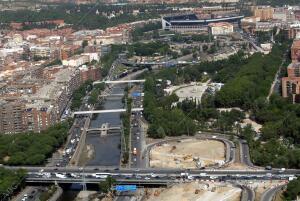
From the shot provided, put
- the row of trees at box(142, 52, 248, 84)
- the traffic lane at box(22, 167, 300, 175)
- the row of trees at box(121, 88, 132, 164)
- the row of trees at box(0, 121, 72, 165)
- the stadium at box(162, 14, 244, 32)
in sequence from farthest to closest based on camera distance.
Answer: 1. the stadium at box(162, 14, 244, 32)
2. the row of trees at box(142, 52, 248, 84)
3. the row of trees at box(121, 88, 132, 164)
4. the row of trees at box(0, 121, 72, 165)
5. the traffic lane at box(22, 167, 300, 175)

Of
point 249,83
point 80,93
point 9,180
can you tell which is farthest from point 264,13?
point 9,180

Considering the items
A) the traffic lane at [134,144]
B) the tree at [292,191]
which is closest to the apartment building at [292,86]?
the traffic lane at [134,144]

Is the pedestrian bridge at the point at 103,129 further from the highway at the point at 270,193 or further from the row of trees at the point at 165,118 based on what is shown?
the highway at the point at 270,193

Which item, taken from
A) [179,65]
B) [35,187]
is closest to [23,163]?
[35,187]

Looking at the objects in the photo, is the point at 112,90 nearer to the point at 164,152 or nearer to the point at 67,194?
the point at 164,152

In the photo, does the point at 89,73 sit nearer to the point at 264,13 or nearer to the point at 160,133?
the point at 160,133

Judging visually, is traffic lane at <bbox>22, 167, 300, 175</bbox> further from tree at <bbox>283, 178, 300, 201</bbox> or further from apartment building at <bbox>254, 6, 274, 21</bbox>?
apartment building at <bbox>254, 6, 274, 21</bbox>

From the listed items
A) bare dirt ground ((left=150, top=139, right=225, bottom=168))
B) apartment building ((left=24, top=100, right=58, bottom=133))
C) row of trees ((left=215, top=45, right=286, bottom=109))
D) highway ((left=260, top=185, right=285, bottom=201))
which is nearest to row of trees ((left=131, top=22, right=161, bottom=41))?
row of trees ((left=215, top=45, right=286, bottom=109))
